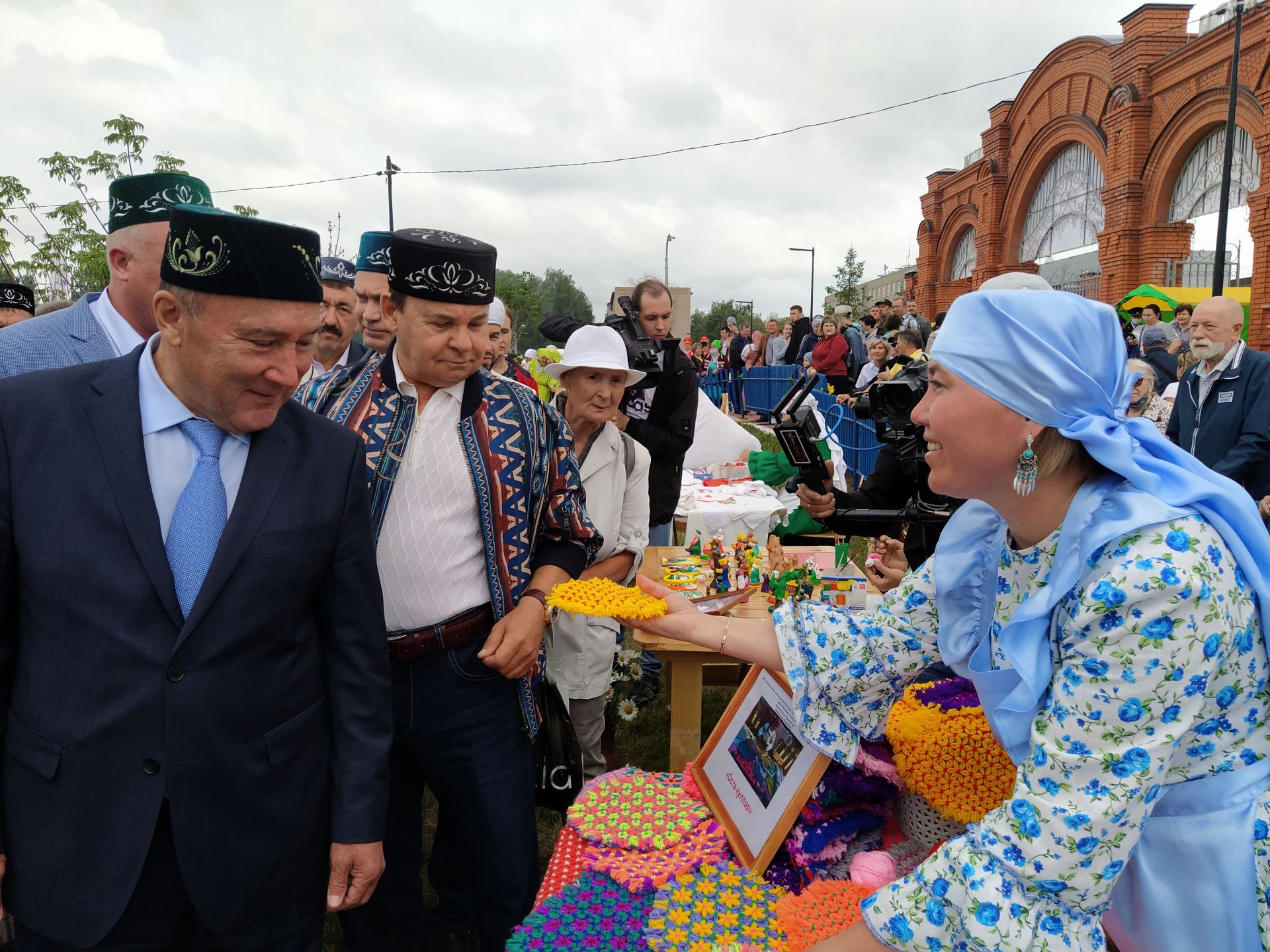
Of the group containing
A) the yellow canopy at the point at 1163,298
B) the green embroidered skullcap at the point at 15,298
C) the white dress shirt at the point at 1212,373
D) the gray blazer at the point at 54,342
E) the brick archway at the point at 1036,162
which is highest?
the brick archway at the point at 1036,162

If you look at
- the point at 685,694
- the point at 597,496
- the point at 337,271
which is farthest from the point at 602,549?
the point at 337,271

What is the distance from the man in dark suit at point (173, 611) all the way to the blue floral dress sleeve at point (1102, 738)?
1.17m

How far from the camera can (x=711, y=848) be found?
6.43 ft

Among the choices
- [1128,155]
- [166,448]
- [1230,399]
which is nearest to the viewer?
[166,448]

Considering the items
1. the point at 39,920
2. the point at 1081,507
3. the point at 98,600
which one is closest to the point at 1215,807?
the point at 1081,507

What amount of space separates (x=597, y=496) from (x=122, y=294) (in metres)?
1.63

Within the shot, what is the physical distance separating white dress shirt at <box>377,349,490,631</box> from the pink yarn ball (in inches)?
42.1

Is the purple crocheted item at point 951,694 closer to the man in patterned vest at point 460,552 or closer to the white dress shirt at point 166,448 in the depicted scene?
the man in patterned vest at point 460,552

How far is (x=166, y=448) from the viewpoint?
151cm

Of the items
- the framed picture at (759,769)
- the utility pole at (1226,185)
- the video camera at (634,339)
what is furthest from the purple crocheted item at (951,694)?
the utility pole at (1226,185)

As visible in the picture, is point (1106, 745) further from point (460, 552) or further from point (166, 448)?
point (166, 448)

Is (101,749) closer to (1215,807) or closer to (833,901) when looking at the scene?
(833,901)

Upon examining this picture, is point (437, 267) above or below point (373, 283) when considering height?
below

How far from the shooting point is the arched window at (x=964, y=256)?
92.8ft
